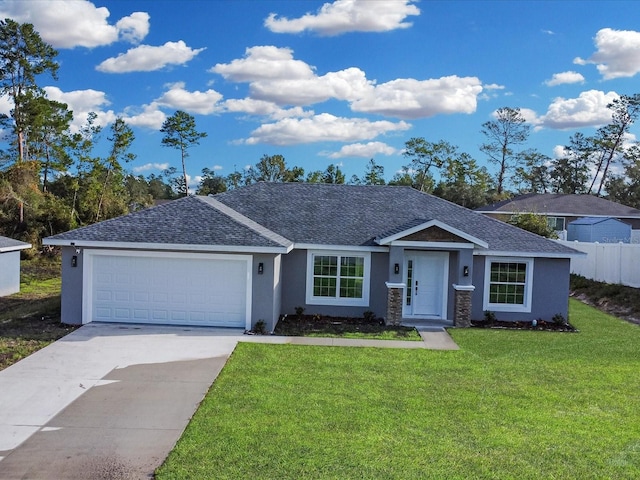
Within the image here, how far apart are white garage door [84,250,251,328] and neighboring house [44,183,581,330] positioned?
0.03 m

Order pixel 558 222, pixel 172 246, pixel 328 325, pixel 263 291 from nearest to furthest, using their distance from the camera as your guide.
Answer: pixel 172 246 → pixel 263 291 → pixel 328 325 → pixel 558 222

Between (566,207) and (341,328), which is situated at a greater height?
(566,207)

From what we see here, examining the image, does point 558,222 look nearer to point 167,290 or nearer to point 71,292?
point 167,290

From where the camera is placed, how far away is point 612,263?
Result: 24.6 m

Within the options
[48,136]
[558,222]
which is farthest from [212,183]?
[558,222]

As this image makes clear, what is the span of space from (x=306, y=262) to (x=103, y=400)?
30.5 feet

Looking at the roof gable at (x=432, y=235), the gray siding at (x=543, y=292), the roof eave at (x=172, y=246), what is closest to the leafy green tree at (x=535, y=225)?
the gray siding at (x=543, y=292)

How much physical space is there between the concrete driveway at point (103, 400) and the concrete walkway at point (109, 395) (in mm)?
14

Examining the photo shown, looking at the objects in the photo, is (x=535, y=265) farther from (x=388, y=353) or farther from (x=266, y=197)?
(x=266, y=197)

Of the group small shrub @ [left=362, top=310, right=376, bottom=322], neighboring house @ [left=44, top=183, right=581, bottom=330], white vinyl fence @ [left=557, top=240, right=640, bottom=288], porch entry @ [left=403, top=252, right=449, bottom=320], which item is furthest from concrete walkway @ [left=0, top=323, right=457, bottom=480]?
white vinyl fence @ [left=557, top=240, right=640, bottom=288]

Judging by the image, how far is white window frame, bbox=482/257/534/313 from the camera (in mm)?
17812

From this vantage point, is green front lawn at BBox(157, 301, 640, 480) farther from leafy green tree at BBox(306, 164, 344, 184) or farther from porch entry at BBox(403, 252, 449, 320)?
leafy green tree at BBox(306, 164, 344, 184)

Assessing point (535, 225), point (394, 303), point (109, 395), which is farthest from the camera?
point (535, 225)

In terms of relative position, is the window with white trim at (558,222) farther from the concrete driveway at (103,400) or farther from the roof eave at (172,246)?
the concrete driveway at (103,400)
